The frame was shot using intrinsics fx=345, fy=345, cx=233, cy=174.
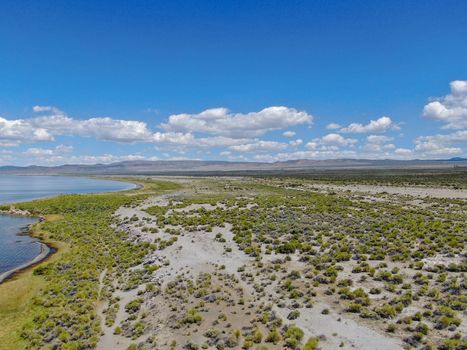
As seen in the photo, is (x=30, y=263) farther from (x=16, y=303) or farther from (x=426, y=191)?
(x=426, y=191)

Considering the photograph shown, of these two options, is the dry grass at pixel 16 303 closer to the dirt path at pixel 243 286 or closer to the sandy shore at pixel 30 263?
the sandy shore at pixel 30 263

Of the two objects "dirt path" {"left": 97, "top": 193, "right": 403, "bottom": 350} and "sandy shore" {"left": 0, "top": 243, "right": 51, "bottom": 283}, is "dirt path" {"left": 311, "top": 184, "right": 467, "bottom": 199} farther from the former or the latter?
"sandy shore" {"left": 0, "top": 243, "right": 51, "bottom": 283}

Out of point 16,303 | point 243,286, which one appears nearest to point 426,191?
point 243,286

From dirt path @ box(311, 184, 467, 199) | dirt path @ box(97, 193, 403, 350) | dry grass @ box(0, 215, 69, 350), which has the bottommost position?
dry grass @ box(0, 215, 69, 350)

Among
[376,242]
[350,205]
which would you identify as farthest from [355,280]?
[350,205]

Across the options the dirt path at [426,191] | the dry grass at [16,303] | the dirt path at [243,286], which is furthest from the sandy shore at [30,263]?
the dirt path at [426,191]

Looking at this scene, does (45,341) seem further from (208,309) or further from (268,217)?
(268,217)

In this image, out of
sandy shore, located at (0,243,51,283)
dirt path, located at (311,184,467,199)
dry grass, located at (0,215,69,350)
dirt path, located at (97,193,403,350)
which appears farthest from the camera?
dirt path, located at (311,184,467,199)

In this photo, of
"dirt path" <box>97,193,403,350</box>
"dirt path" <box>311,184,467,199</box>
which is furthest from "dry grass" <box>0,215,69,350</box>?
"dirt path" <box>311,184,467,199</box>
